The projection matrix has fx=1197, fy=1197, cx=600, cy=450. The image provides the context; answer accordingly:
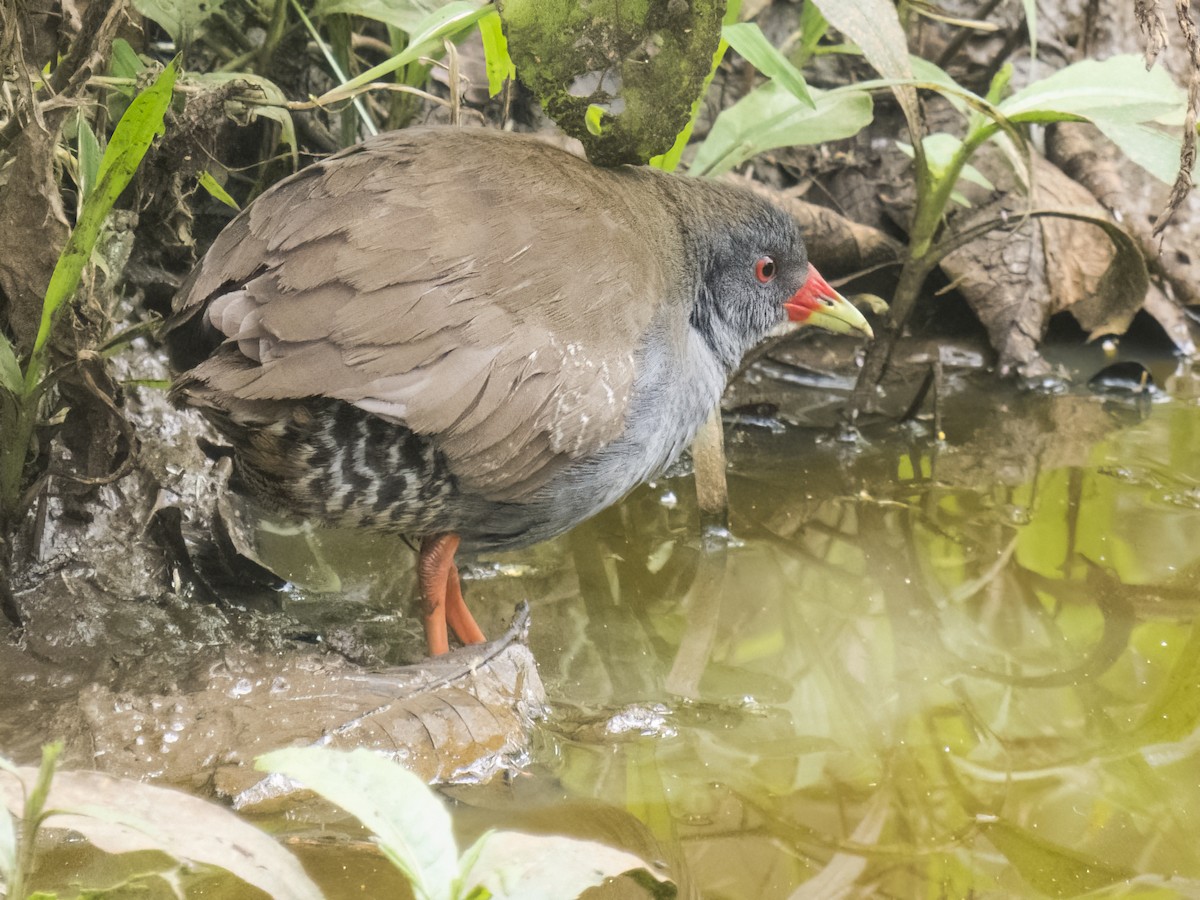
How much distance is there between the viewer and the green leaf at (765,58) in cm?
337

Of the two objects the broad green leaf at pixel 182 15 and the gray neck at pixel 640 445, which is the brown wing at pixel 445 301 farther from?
the broad green leaf at pixel 182 15

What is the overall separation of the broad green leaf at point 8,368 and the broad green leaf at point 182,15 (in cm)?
111

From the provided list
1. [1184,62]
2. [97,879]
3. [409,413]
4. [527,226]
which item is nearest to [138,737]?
[97,879]

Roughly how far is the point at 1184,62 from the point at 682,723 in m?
4.78

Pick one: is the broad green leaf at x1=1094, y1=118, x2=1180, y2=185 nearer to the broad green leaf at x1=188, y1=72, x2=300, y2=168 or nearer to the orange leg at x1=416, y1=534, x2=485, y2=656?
the orange leg at x1=416, y1=534, x2=485, y2=656

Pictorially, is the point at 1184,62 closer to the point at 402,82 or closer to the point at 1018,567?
the point at 1018,567

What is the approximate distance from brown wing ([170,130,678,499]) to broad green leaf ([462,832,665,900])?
1.11 m

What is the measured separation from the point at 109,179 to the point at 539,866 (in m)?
1.74

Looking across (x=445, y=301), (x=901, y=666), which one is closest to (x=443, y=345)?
(x=445, y=301)

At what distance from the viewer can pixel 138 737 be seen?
8.08 ft

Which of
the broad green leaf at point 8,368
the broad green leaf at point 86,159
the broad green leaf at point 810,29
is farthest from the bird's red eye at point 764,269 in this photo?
the broad green leaf at point 8,368

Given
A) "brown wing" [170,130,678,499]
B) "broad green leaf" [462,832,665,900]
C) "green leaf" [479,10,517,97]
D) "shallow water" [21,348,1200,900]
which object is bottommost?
"shallow water" [21,348,1200,900]

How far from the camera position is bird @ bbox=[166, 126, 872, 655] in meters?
2.45

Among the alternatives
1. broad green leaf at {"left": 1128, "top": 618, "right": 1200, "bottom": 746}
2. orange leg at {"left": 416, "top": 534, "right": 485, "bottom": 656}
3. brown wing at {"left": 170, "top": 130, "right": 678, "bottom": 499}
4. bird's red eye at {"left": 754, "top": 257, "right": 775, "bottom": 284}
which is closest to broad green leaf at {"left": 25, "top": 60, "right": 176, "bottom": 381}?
brown wing at {"left": 170, "top": 130, "right": 678, "bottom": 499}
